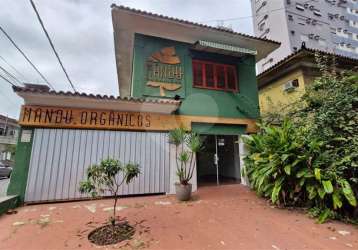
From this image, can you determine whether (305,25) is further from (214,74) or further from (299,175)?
(299,175)

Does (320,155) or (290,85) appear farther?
(290,85)

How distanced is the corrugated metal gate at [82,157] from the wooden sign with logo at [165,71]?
202 cm

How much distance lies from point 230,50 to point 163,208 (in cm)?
639

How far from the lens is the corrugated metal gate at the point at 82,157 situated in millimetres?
5414

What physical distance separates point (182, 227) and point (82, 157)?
156 inches

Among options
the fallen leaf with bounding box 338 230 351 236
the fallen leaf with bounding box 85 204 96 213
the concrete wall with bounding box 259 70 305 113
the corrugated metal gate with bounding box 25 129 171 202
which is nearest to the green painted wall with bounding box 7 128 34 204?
the corrugated metal gate with bounding box 25 129 171 202

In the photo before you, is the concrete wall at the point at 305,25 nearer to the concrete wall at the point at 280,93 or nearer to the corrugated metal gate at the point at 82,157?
the concrete wall at the point at 280,93

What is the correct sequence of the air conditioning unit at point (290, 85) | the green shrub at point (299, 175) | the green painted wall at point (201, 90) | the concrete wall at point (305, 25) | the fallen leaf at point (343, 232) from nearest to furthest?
the fallen leaf at point (343, 232)
the green shrub at point (299, 175)
the green painted wall at point (201, 90)
the air conditioning unit at point (290, 85)
the concrete wall at point (305, 25)

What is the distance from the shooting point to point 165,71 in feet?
24.2

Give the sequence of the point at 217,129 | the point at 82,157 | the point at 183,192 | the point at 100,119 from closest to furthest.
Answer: the point at 183,192 < the point at 82,157 < the point at 100,119 < the point at 217,129

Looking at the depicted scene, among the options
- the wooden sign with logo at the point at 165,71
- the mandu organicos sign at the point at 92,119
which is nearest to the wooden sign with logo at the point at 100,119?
the mandu organicos sign at the point at 92,119

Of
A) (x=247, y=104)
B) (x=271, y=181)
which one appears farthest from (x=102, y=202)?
(x=247, y=104)

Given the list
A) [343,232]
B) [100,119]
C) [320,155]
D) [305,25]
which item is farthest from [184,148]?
[305,25]

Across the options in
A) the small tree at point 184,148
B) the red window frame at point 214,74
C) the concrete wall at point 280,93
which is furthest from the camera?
the concrete wall at point 280,93
